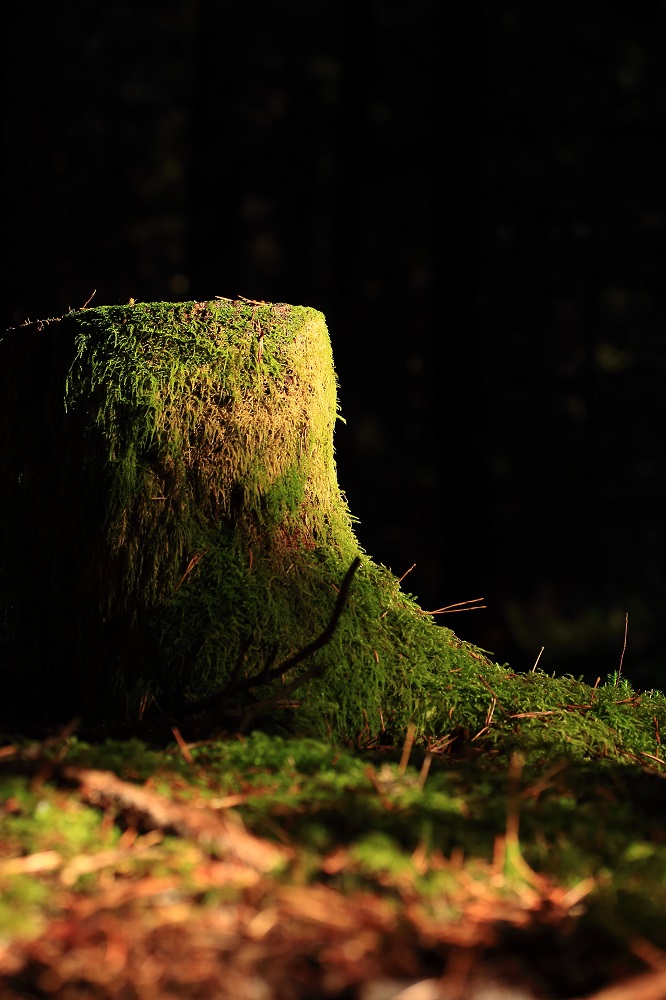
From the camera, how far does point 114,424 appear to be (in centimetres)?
327

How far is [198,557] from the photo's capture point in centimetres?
326

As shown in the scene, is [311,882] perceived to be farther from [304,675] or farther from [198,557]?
[198,557]

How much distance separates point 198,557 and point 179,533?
0.12 metres

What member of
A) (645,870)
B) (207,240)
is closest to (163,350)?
(645,870)

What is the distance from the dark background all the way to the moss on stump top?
3947 millimetres

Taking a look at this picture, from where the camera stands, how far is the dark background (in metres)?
8.23

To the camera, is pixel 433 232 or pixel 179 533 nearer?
pixel 179 533

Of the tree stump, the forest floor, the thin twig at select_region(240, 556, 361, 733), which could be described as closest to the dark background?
the tree stump

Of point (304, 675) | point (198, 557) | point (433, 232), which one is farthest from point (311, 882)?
point (433, 232)

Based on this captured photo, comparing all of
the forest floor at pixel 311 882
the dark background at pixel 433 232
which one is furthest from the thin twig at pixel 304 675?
the dark background at pixel 433 232

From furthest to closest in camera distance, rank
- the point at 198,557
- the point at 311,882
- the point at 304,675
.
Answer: the point at 198,557, the point at 304,675, the point at 311,882

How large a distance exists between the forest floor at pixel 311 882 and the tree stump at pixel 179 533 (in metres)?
0.90

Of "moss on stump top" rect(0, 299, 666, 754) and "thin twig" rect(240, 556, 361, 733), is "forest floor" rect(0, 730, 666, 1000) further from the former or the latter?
"moss on stump top" rect(0, 299, 666, 754)

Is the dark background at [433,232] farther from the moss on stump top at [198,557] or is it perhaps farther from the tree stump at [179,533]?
the tree stump at [179,533]
